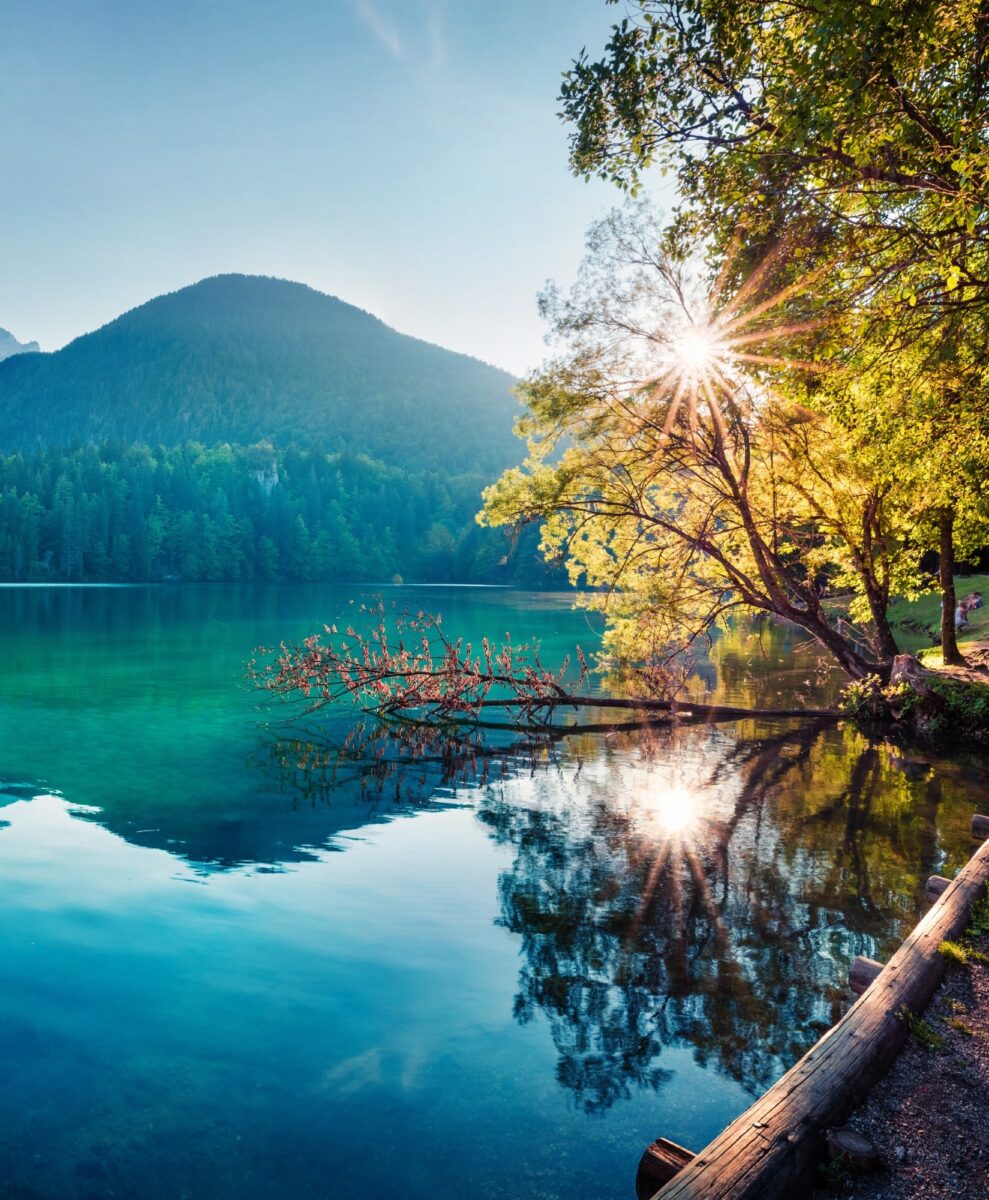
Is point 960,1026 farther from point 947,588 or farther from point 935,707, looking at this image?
point 947,588

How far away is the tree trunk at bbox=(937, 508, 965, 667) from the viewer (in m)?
23.2

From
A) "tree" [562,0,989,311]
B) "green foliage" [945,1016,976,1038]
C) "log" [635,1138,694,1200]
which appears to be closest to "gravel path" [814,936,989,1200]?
"green foliage" [945,1016,976,1038]

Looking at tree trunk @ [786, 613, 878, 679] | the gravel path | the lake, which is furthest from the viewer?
tree trunk @ [786, 613, 878, 679]

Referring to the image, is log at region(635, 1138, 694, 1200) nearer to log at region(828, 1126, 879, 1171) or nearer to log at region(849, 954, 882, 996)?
log at region(828, 1126, 879, 1171)

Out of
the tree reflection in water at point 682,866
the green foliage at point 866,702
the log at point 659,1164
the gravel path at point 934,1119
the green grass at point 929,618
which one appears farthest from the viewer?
the green grass at point 929,618

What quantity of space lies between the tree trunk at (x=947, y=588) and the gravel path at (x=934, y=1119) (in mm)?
20480

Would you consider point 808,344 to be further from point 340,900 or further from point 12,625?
point 12,625

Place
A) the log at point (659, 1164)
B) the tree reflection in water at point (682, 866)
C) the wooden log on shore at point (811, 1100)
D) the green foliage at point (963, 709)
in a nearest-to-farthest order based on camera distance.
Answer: the wooden log on shore at point (811, 1100) → the log at point (659, 1164) → the tree reflection in water at point (682, 866) → the green foliage at point (963, 709)

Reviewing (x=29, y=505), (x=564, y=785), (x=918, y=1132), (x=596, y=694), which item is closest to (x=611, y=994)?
(x=918, y=1132)

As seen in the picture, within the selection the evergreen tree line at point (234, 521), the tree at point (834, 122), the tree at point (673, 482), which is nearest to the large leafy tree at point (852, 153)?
the tree at point (834, 122)

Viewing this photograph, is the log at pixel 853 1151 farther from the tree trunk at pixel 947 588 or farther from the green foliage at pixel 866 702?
the tree trunk at pixel 947 588

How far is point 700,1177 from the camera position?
3738 mm

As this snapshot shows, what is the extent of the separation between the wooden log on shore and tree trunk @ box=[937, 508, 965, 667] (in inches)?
784

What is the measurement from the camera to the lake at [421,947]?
5.71 metres
